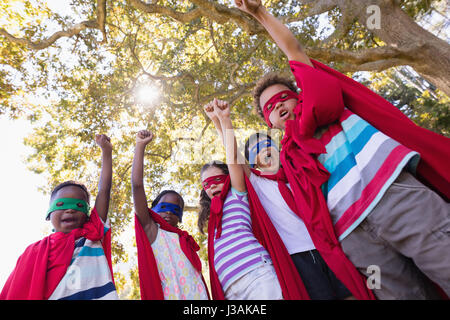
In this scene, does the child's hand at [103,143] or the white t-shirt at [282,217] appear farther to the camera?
the child's hand at [103,143]

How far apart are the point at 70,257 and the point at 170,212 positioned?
1.17m

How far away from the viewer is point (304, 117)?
1.74 metres

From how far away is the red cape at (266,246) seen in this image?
5.79 feet

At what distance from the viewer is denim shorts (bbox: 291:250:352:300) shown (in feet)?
5.76

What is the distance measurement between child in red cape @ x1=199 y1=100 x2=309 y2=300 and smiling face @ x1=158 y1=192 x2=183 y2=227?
0.88 m

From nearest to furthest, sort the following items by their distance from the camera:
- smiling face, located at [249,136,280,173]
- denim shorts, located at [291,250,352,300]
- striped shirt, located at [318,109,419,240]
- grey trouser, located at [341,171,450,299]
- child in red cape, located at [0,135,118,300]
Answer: grey trouser, located at [341,171,450,299] < striped shirt, located at [318,109,419,240] < denim shorts, located at [291,250,352,300] < child in red cape, located at [0,135,118,300] < smiling face, located at [249,136,280,173]

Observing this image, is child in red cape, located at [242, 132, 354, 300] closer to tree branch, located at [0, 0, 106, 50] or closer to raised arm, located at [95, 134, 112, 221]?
raised arm, located at [95, 134, 112, 221]

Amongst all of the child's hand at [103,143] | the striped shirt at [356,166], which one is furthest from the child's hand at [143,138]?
the striped shirt at [356,166]


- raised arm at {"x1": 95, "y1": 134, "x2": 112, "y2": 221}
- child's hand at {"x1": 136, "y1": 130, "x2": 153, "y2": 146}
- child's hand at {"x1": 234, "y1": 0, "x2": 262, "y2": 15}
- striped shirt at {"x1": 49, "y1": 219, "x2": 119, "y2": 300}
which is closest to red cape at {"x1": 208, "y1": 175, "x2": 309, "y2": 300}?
striped shirt at {"x1": 49, "y1": 219, "x2": 119, "y2": 300}

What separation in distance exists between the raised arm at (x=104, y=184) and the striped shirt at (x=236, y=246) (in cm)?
117

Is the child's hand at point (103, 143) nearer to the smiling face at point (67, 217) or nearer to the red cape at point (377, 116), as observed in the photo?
the smiling face at point (67, 217)

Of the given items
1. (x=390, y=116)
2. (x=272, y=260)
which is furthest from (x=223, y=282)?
(x=390, y=116)
